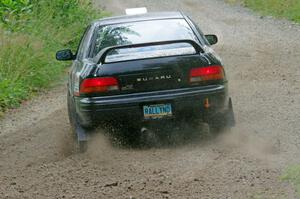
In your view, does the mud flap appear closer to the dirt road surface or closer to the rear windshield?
the dirt road surface

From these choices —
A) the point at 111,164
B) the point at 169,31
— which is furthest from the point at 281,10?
the point at 111,164

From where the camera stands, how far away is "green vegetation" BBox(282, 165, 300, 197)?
267 inches

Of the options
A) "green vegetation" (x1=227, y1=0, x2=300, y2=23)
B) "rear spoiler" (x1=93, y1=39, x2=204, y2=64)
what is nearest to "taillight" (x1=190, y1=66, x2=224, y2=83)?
"rear spoiler" (x1=93, y1=39, x2=204, y2=64)

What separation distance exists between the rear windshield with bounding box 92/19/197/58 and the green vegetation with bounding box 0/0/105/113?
4.13m

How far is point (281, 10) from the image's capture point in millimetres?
24750

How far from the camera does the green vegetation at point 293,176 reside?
679 centimetres

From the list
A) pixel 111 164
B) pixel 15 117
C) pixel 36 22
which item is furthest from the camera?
pixel 36 22

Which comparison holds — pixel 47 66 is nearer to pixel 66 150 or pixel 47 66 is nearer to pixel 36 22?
pixel 36 22

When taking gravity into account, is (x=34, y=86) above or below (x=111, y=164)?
below

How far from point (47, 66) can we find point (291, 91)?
530cm

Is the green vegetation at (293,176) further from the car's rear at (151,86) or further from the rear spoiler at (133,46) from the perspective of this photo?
the rear spoiler at (133,46)

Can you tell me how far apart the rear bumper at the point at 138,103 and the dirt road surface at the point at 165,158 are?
401 millimetres

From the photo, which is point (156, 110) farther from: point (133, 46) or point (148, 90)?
point (133, 46)

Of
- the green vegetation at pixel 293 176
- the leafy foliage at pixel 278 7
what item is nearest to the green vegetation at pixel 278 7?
the leafy foliage at pixel 278 7
